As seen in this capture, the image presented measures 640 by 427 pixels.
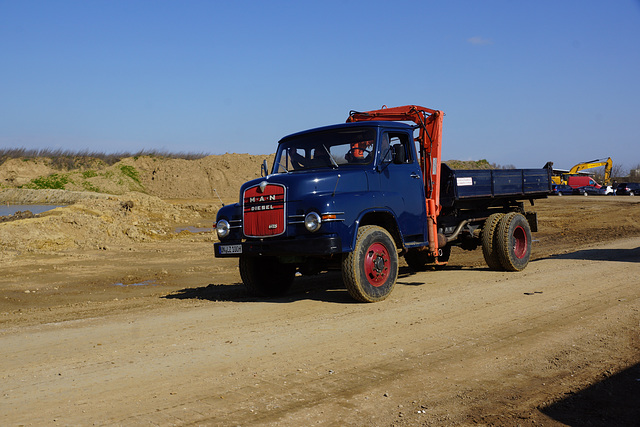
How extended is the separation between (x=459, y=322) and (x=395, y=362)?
195 centimetres

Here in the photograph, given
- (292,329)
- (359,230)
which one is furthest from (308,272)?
(292,329)

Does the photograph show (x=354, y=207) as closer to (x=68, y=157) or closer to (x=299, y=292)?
(x=299, y=292)

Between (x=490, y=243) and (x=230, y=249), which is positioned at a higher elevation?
(x=230, y=249)

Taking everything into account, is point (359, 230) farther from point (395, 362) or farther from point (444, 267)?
point (444, 267)

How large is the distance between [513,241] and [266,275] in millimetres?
5270

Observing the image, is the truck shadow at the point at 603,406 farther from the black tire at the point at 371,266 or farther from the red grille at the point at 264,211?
the red grille at the point at 264,211

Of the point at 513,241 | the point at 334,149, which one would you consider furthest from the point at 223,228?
the point at 513,241

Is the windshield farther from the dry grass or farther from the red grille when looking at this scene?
the dry grass

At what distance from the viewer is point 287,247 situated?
8.52 metres

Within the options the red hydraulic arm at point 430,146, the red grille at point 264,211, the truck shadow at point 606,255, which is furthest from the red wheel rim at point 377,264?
the truck shadow at point 606,255

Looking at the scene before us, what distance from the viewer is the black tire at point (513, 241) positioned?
12.0m

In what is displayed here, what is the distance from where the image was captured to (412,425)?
4.34m

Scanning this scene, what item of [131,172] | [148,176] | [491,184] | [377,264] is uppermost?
[131,172]

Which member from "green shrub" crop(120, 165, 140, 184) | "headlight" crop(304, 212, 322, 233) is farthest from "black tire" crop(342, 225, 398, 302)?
"green shrub" crop(120, 165, 140, 184)
